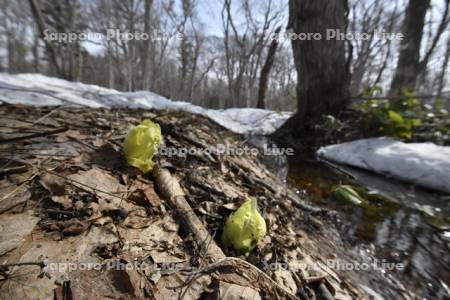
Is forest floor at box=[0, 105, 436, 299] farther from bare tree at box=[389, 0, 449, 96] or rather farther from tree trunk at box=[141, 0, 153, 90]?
tree trunk at box=[141, 0, 153, 90]

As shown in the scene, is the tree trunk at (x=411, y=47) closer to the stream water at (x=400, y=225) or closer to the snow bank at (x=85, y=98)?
the snow bank at (x=85, y=98)

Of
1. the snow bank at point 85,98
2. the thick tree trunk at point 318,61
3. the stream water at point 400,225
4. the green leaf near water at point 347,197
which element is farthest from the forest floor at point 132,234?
the thick tree trunk at point 318,61

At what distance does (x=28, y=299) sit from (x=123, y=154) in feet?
2.67

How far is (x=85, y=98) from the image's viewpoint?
3.45 metres

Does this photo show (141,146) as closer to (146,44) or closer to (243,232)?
(243,232)

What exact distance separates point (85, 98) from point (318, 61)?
376cm

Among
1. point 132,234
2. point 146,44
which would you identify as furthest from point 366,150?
point 146,44

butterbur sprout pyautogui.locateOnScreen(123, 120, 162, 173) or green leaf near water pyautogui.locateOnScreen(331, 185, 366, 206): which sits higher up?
butterbur sprout pyautogui.locateOnScreen(123, 120, 162, 173)

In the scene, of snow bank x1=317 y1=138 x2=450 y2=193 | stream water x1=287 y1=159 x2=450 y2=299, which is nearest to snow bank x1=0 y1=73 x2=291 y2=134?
snow bank x1=317 y1=138 x2=450 y2=193

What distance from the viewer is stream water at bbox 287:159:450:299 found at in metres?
1.33

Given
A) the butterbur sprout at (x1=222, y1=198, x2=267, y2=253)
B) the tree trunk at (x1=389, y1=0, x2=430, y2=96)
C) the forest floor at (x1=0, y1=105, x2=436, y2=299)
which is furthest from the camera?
the tree trunk at (x1=389, y1=0, x2=430, y2=96)

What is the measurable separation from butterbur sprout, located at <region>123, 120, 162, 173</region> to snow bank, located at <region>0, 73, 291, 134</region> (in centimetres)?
154

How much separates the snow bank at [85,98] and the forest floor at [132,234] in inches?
49.7

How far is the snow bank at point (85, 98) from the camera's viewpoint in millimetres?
2607
